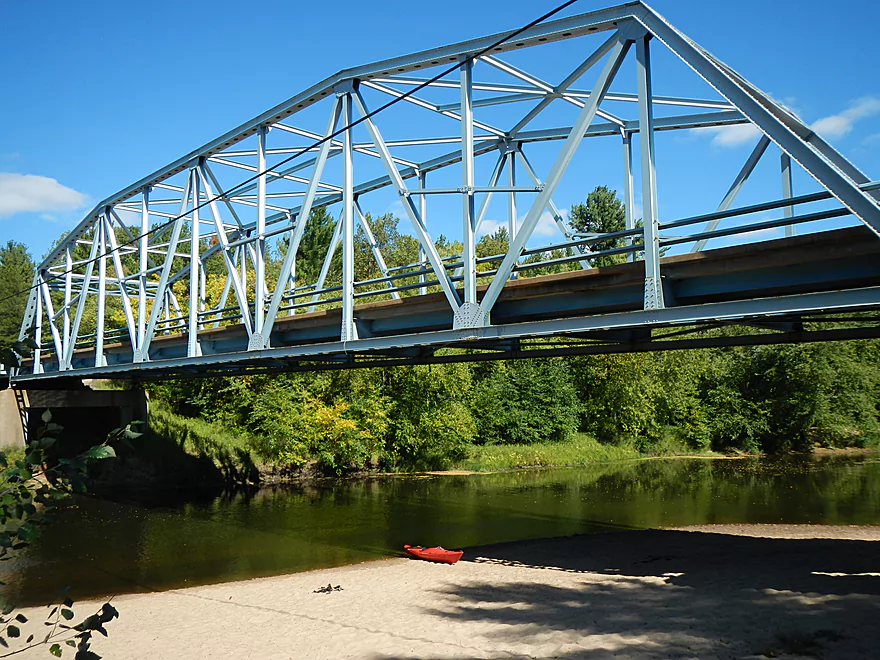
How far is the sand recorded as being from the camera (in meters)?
10.3

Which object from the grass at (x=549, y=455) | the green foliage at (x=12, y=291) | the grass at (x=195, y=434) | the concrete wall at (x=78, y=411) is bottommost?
the grass at (x=549, y=455)

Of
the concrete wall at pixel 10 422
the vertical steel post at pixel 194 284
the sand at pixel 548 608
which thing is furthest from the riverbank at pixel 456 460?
the sand at pixel 548 608

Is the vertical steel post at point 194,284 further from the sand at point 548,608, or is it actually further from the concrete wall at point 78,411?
the concrete wall at point 78,411

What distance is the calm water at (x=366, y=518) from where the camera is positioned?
17891 mm

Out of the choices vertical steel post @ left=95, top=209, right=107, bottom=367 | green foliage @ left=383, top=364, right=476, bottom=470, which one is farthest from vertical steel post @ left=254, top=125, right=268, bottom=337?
green foliage @ left=383, top=364, right=476, bottom=470

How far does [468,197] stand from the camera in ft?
43.5

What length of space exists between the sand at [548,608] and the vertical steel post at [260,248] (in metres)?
6.11

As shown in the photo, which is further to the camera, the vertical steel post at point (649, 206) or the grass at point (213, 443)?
the grass at point (213, 443)

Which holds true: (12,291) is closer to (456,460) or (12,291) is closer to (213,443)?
(213,443)

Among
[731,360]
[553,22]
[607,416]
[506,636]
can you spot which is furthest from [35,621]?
[731,360]

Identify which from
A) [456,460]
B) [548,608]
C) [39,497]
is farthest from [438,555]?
[456,460]

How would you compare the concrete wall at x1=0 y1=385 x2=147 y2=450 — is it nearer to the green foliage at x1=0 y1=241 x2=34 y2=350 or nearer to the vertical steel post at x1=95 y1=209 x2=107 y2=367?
the vertical steel post at x1=95 y1=209 x2=107 y2=367

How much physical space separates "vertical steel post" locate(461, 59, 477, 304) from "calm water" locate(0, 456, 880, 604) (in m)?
8.74

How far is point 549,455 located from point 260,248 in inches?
1110
